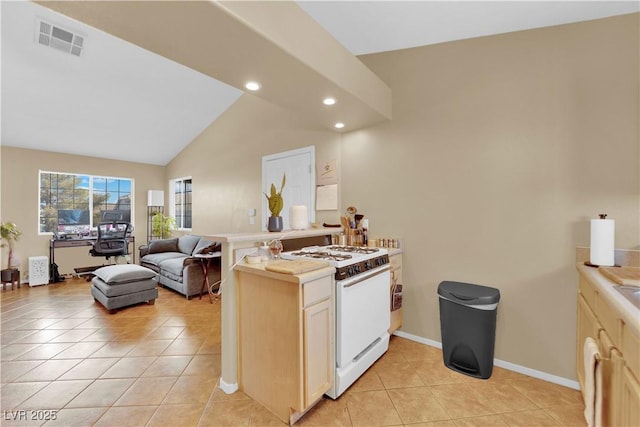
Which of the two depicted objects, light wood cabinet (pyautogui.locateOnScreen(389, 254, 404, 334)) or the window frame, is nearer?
light wood cabinet (pyautogui.locateOnScreen(389, 254, 404, 334))

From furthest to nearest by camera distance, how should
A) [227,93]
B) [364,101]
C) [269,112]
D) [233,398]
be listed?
1. [227,93]
2. [269,112]
3. [364,101]
4. [233,398]

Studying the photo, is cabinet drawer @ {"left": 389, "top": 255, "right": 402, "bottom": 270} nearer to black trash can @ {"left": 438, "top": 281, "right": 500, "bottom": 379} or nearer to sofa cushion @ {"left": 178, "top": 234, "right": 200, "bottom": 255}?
black trash can @ {"left": 438, "top": 281, "right": 500, "bottom": 379}

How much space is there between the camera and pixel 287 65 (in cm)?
182

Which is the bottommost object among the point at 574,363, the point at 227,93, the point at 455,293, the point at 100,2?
the point at 574,363

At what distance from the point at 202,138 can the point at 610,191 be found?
6.03 metres

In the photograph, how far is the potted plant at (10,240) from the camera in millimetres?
4484

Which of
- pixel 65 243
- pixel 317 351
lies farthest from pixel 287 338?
pixel 65 243

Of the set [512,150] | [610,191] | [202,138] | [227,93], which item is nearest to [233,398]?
[512,150]

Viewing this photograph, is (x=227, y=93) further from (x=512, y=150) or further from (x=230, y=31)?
(x=512, y=150)

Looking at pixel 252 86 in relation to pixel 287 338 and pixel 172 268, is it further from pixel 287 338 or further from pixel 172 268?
pixel 172 268

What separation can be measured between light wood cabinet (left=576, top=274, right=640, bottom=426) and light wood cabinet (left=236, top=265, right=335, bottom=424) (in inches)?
53.5

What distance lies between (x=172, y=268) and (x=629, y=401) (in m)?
4.93

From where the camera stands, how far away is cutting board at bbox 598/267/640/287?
4.52 feet

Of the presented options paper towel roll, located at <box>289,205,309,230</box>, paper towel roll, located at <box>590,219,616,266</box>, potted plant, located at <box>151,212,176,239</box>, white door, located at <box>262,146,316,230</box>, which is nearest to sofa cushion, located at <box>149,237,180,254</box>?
potted plant, located at <box>151,212,176,239</box>
